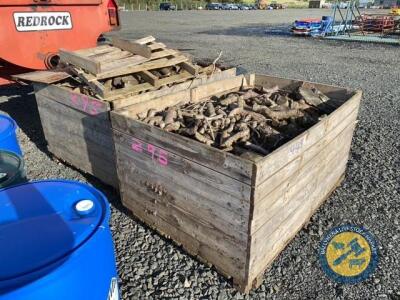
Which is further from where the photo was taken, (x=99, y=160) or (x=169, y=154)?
(x=99, y=160)

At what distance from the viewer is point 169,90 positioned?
3914mm

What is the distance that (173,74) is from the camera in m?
4.34

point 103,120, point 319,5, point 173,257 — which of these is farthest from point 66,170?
point 319,5

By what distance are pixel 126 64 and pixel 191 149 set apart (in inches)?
73.3

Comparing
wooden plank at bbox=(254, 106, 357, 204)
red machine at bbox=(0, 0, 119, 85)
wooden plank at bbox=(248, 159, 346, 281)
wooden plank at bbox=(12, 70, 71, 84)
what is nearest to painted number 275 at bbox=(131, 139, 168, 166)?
wooden plank at bbox=(254, 106, 357, 204)

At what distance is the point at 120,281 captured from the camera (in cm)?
279

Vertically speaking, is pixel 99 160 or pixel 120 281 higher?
pixel 99 160

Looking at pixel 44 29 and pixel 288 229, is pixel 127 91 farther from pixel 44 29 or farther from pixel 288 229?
pixel 44 29

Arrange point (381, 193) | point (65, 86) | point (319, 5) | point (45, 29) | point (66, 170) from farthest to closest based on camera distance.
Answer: point (319, 5)
point (45, 29)
point (66, 170)
point (65, 86)
point (381, 193)

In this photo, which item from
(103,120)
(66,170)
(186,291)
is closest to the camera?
(186,291)

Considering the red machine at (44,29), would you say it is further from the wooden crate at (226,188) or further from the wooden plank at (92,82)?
the wooden crate at (226,188)

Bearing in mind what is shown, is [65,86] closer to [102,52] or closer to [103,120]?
[102,52]

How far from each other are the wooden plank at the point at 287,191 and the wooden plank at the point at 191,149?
0.30 m

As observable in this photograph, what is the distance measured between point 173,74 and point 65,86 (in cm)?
135
